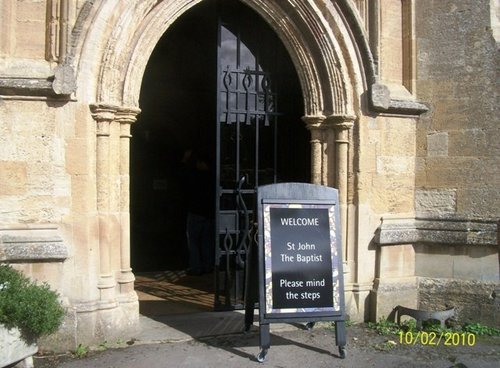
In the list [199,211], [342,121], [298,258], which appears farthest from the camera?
[199,211]

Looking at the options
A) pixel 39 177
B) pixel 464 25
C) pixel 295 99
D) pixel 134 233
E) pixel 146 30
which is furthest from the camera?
pixel 134 233

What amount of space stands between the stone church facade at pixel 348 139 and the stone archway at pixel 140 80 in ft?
Result: 0.04

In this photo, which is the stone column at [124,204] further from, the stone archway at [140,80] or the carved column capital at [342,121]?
the carved column capital at [342,121]

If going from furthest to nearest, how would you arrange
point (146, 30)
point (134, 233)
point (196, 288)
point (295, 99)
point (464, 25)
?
A: point (134, 233) → point (196, 288) → point (295, 99) → point (464, 25) → point (146, 30)

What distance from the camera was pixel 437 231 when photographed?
229 inches

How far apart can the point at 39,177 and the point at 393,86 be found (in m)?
3.85

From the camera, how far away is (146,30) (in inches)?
201

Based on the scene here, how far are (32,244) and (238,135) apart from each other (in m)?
2.47

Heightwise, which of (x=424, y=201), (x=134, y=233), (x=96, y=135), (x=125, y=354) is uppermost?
(x=96, y=135)

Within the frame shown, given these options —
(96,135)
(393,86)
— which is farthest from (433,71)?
(96,135)

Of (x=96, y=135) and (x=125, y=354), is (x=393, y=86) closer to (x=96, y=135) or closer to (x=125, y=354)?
(x=96, y=135)

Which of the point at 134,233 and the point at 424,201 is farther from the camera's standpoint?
the point at 134,233

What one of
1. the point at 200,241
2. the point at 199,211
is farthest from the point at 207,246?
the point at 199,211

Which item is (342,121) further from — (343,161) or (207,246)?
(207,246)
